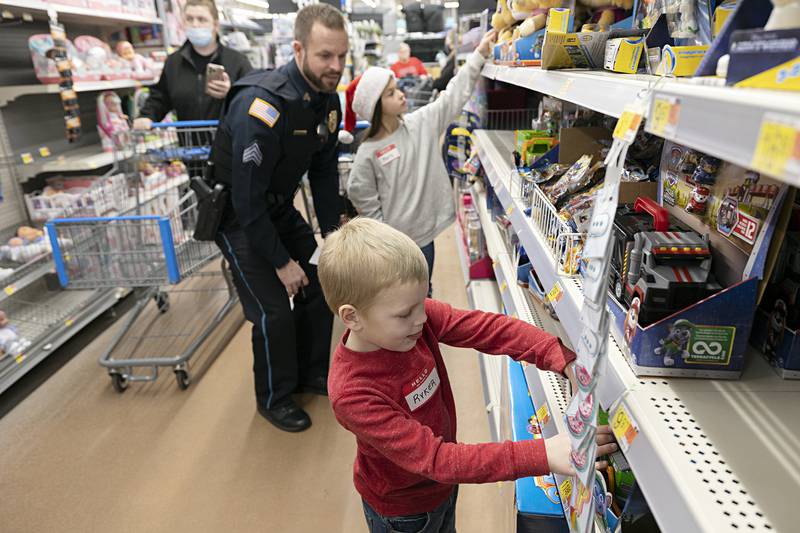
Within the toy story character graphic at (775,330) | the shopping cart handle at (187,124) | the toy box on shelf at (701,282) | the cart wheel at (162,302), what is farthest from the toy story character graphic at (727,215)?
the cart wheel at (162,302)

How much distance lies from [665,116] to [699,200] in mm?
520

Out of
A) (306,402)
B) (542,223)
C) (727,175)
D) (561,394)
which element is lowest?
(306,402)

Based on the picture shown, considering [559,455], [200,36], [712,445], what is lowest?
[559,455]

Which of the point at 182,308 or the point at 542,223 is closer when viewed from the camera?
the point at 542,223

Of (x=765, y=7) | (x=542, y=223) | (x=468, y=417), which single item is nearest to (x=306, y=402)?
(x=468, y=417)

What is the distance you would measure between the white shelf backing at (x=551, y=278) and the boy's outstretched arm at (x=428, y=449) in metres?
0.16

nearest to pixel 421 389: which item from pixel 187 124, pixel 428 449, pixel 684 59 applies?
pixel 428 449

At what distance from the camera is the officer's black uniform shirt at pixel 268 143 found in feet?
6.82

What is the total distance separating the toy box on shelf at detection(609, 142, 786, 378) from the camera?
81 centimetres

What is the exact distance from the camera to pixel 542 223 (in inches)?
59.5

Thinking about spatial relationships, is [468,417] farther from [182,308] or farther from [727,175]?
[182,308]

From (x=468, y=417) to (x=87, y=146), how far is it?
12.2 ft

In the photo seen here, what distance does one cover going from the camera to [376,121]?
259 centimetres

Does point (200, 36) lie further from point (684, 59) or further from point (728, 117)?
point (728, 117)
